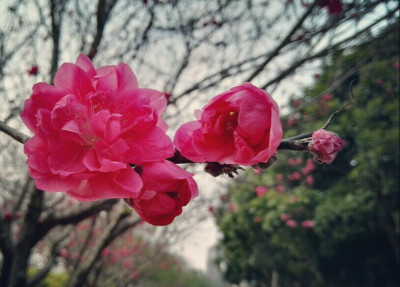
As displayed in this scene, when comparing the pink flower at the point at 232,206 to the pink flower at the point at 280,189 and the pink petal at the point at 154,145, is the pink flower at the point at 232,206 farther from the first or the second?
the pink petal at the point at 154,145

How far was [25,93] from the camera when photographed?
323cm

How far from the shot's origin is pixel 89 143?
0.65 m

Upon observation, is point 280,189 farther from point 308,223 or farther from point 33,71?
point 33,71

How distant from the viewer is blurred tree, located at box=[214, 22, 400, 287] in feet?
19.1

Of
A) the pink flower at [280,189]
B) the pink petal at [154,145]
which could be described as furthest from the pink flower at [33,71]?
the pink flower at [280,189]

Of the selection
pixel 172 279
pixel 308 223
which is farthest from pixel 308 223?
pixel 172 279

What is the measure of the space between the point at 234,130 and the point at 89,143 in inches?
11.6

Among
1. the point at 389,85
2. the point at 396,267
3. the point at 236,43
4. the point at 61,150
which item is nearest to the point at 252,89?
the point at 61,150

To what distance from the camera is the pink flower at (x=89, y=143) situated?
0.60 metres

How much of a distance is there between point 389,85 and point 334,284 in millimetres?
5244

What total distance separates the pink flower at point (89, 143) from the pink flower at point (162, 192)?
0.07ft

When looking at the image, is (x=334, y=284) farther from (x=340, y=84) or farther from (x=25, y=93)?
(x=25, y=93)

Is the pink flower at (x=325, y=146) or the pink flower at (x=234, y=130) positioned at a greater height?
the pink flower at (x=234, y=130)

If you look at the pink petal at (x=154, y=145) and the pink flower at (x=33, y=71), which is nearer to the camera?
the pink petal at (x=154, y=145)
